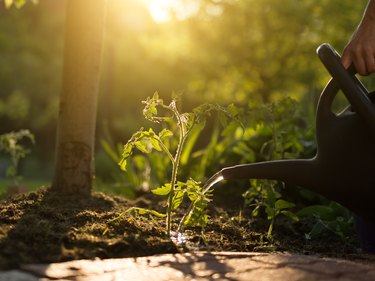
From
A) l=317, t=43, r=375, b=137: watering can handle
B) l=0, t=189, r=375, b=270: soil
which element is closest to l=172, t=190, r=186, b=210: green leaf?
l=0, t=189, r=375, b=270: soil

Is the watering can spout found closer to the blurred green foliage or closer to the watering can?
the watering can

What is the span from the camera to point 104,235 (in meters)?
2.21

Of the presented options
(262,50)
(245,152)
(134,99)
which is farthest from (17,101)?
(245,152)

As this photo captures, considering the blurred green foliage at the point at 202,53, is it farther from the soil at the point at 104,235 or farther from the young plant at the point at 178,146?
the young plant at the point at 178,146

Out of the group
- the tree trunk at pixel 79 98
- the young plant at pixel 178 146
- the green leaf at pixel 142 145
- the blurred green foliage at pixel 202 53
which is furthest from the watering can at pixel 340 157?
the blurred green foliage at pixel 202 53

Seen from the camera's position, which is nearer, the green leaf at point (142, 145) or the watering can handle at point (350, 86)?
the watering can handle at point (350, 86)

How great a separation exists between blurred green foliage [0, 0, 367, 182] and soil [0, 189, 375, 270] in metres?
14.1

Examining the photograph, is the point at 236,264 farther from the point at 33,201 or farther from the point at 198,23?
the point at 198,23

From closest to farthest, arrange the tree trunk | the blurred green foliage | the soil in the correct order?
the soil
the tree trunk
the blurred green foliage

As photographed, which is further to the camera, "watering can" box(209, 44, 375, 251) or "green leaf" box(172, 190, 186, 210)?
"green leaf" box(172, 190, 186, 210)

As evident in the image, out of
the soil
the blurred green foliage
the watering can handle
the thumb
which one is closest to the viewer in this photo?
the soil

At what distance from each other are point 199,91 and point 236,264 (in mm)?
18659

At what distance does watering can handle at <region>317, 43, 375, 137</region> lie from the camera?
2.09 metres

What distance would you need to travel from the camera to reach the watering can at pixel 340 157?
2.13 m
